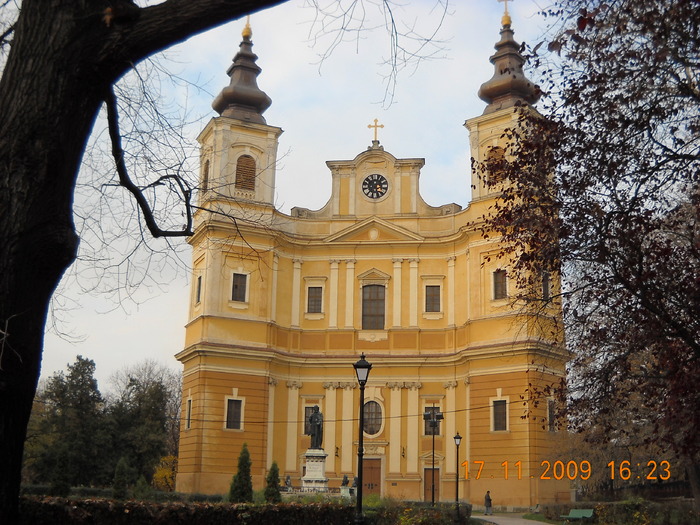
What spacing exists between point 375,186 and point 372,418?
10.4 m

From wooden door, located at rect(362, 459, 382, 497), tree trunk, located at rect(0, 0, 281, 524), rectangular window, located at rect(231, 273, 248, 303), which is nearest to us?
tree trunk, located at rect(0, 0, 281, 524)

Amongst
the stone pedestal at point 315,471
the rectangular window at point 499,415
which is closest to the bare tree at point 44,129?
the stone pedestal at point 315,471

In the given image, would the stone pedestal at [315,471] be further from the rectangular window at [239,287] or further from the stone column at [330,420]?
the rectangular window at [239,287]

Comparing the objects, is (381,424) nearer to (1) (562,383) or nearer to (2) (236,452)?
(2) (236,452)

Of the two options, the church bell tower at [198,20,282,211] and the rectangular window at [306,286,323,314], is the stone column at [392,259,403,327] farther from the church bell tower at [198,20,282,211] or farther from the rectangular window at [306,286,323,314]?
the church bell tower at [198,20,282,211]

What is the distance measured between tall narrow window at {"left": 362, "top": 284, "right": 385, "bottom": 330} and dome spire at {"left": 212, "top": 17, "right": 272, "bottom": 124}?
355 inches

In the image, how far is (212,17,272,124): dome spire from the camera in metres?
39.1

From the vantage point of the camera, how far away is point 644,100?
9.46 meters

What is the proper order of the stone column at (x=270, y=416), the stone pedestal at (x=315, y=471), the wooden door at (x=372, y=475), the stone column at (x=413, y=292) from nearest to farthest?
the stone pedestal at (x=315, y=471)
the wooden door at (x=372, y=475)
the stone column at (x=270, y=416)
the stone column at (x=413, y=292)

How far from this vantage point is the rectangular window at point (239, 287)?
3691 centimetres

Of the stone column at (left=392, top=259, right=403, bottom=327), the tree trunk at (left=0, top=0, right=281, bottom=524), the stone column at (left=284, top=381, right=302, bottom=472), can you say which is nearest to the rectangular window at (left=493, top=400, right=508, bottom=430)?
the stone column at (left=392, top=259, right=403, bottom=327)

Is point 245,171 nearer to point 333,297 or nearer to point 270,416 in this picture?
point 333,297

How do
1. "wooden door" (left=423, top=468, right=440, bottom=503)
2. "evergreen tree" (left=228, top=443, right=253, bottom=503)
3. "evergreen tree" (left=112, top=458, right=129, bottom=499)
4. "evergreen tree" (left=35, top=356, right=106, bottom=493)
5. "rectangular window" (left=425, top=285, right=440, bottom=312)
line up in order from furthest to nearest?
"rectangular window" (left=425, top=285, right=440, bottom=312)
"wooden door" (left=423, top=468, right=440, bottom=503)
"evergreen tree" (left=35, top=356, right=106, bottom=493)
"evergreen tree" (left=112, top=458, right=129, bottom=499)
"evergreen tree" (left=228, top=443, right=253, bottom=503)

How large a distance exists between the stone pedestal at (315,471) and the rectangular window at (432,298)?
424 inches
